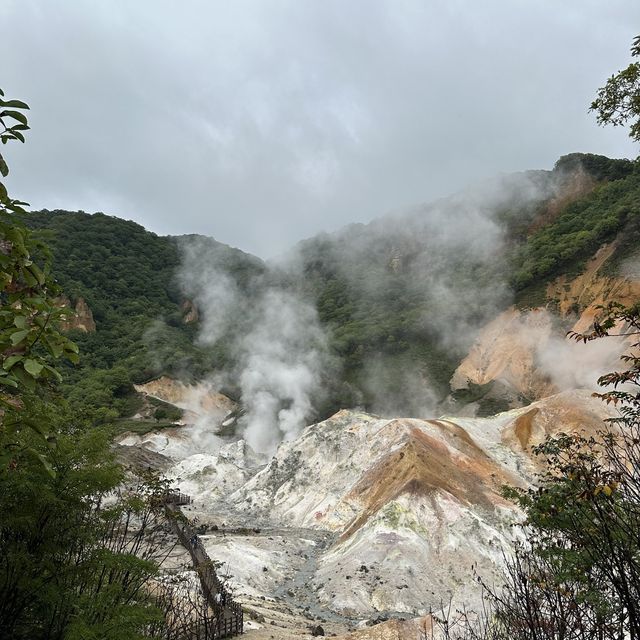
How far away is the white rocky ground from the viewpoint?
60.1 feet

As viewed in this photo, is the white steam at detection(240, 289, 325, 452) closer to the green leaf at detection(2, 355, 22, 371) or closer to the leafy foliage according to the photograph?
the leafy foliage

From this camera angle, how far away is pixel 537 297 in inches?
2232

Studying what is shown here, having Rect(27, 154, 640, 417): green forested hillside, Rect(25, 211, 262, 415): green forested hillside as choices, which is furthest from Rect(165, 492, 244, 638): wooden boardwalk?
Rect(25, 211, 262, 415): green forested hillside

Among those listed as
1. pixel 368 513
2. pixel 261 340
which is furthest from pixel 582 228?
pixel 261 340

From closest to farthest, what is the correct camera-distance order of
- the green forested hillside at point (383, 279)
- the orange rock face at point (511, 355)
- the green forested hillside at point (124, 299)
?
the orange rock face at point (511, 355) < the green forested hillside at point (383, 279) < the green forested hillside at point (124, 299)

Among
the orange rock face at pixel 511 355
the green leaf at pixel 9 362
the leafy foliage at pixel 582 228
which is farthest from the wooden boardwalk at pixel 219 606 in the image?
the leafy foliage at pixel 582 228

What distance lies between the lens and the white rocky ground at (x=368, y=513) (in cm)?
1833

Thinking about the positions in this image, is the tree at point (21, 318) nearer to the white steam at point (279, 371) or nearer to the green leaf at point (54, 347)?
the green leaf at point (54, 347)

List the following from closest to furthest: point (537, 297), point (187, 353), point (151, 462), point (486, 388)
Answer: point (151, 462) < point (486, 388) < point (537, 297) < point (187, 353)

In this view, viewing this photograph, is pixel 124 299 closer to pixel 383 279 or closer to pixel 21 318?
pixel 383 279

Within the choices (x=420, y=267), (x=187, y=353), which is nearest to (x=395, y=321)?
(x=420, y=267)

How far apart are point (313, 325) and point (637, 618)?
85241 millimetres

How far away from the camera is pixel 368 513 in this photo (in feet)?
85.6

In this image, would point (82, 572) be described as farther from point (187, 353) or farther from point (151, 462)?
point (187, 353)
